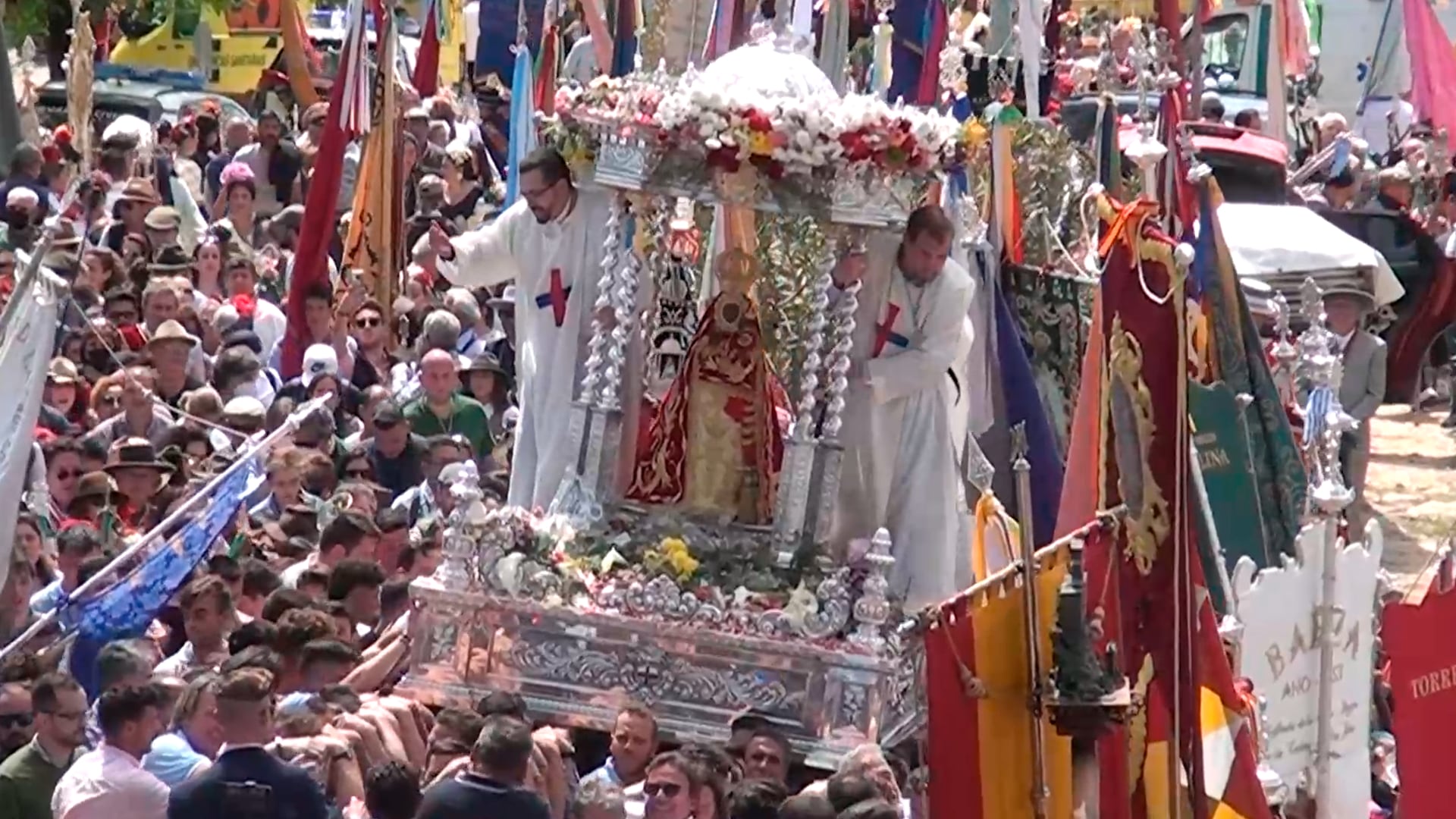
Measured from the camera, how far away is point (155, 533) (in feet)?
36.6

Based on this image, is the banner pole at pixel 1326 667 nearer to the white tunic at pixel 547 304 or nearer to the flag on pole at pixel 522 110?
the white tunic at pixel 547 304

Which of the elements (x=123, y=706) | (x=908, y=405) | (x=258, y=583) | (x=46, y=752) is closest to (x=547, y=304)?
(x=908, y=405)

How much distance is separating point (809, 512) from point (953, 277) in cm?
99

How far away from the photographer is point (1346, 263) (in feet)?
67.9

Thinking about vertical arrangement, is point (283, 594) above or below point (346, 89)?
below

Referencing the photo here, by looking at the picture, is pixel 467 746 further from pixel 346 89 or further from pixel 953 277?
pixel 346 89

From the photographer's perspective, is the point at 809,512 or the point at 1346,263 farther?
the point at 1346,263

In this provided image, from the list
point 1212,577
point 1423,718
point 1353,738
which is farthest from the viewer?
point 1212,577

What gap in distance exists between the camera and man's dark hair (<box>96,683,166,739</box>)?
904 centimetres

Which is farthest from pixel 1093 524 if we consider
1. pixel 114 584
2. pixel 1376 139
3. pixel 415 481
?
pixel 1376 139

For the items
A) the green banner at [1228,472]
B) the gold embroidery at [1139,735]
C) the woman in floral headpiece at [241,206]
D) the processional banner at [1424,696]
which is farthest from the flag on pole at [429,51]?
the gold embroidery at [1139,735]

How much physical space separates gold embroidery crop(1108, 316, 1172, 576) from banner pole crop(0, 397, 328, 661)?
10.7 feet

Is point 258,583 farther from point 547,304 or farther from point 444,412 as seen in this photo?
point 444,412

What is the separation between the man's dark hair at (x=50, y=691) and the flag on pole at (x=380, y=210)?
25.1 ft
